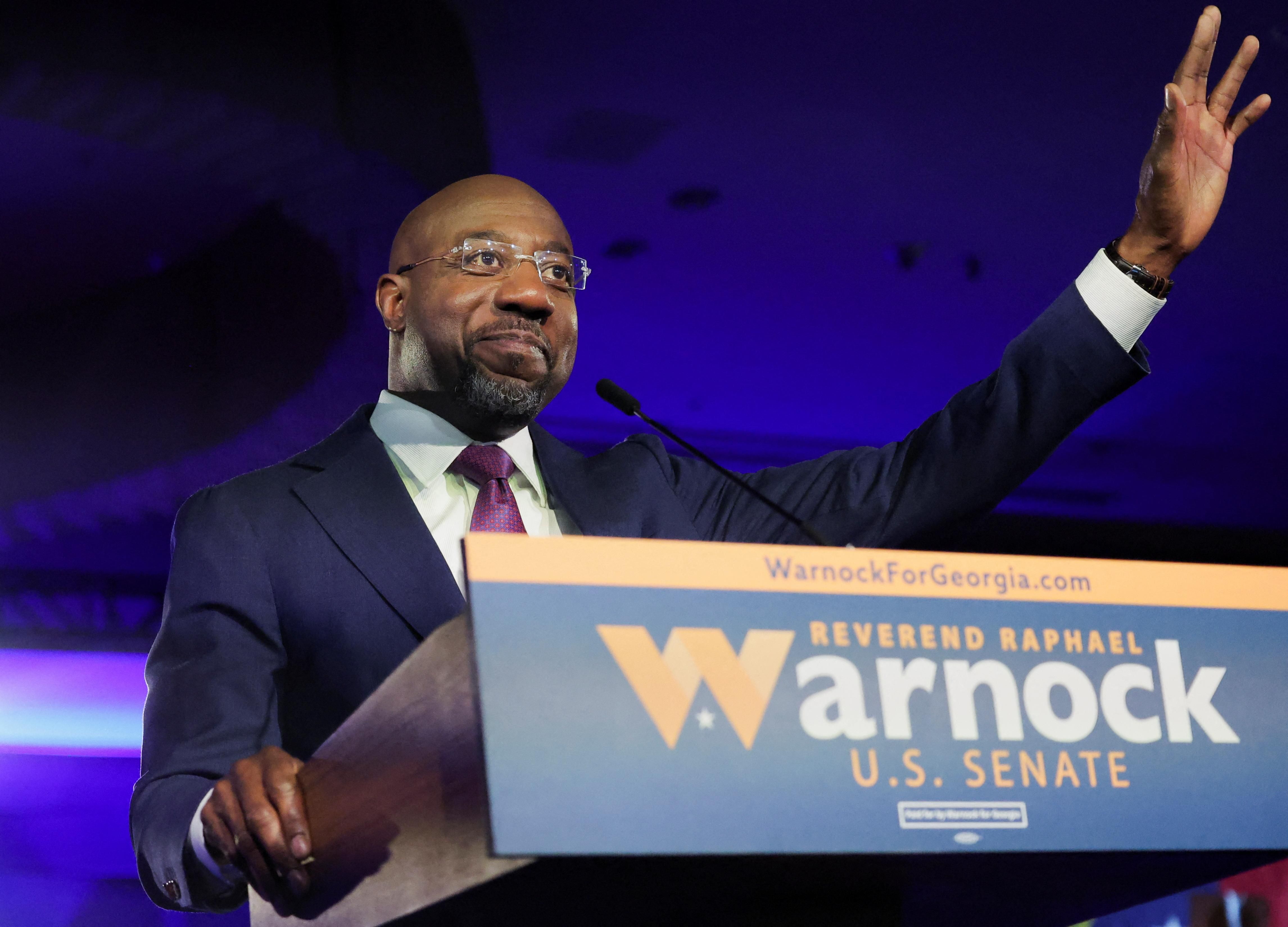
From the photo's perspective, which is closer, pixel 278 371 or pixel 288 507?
pixel 288 507

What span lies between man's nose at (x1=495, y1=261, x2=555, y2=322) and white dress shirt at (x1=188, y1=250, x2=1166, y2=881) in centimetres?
15

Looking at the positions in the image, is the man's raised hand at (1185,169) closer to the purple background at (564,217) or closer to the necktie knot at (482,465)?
the necktie knot at (482,465)

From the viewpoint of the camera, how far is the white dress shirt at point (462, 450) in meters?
1.43

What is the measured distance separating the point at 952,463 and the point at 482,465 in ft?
1.73

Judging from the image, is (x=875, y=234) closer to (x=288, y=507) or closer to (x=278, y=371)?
(x=278, y=371)

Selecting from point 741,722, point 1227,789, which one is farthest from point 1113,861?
point 741,722

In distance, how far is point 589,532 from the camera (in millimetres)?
1490

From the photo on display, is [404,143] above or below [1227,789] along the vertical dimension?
above

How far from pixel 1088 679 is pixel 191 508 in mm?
990

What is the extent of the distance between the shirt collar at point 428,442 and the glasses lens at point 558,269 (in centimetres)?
20

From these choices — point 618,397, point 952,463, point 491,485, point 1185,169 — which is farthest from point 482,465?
point 1185,169

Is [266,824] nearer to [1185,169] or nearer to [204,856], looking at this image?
[204,856]

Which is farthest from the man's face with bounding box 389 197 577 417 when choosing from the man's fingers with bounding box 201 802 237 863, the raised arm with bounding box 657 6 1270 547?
the man's fingers with bounding box 201 802 237 863

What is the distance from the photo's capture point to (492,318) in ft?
5.44
